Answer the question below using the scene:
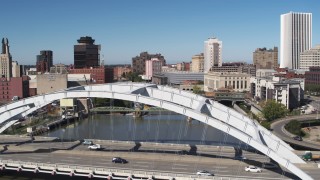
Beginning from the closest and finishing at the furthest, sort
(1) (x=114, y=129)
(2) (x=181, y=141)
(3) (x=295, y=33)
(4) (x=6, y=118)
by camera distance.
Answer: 1. (4) (x=6, y=118)
2. (2) (x=181, y=141)
3. (1) (x=114, y=129)
4. (3) (x=295, y=33)

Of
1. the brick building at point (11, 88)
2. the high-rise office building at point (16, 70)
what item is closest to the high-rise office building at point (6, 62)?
the high-rise office building at point (16, 70)

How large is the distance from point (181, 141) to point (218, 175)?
15.2m

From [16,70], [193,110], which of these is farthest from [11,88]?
[193,110]

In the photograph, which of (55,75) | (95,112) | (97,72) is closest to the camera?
(95,112)

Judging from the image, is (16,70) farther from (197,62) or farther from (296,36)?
(296,36)

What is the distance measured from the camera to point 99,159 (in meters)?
23.8

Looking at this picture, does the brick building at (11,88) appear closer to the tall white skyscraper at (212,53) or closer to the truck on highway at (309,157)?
the truck on highway at (309,157)

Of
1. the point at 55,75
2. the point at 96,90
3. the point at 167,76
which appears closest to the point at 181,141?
the point at 96,90

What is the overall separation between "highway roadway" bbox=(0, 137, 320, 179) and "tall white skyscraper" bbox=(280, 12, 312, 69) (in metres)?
127

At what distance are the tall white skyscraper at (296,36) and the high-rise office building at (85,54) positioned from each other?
6786cm

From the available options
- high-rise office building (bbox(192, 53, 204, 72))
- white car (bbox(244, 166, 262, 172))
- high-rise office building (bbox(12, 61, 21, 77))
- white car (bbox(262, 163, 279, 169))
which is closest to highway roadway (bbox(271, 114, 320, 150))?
white car (bbox(262, 163, 279, 169))

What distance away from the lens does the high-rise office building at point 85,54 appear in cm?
11344

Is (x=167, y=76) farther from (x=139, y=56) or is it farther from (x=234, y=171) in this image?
(x=234, y=171)

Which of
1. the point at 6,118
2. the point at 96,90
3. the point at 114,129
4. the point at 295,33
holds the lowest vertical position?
the point at 114,129
